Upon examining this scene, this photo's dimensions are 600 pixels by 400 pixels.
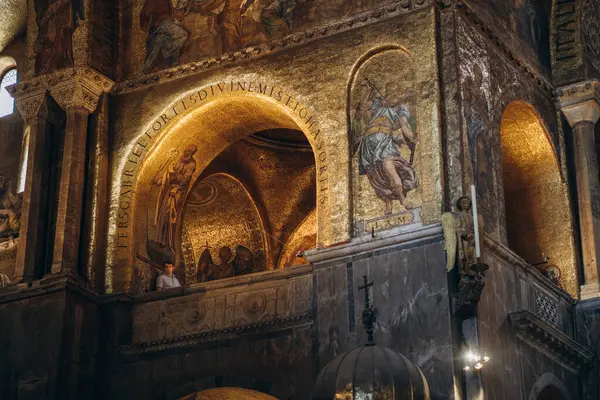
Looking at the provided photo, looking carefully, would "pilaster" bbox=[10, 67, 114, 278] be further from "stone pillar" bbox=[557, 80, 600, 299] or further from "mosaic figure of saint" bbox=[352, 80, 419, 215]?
"stone pillar" bbox=[557, 80, 600, 299]

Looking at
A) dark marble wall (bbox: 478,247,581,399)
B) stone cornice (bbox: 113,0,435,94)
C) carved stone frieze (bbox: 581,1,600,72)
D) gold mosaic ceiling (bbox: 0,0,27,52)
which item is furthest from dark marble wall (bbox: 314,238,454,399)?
gold mosaic ceiling (bbox: 0,0,27,52)

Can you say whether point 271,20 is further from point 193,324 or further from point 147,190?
point 193,324

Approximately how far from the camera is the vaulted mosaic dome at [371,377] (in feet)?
68.9

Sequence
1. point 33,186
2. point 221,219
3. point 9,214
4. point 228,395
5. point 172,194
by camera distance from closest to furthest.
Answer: point 228,395
point 33,186
point 172,194
point 9,214
point 221,219

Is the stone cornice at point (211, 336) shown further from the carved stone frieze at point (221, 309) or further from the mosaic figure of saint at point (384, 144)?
the mosaic figure of saint at point (384, 144)

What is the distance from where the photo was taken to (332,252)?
956 inches

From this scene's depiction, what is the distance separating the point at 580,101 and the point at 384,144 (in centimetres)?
567

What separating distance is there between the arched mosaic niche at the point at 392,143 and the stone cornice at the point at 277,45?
2.28 ft

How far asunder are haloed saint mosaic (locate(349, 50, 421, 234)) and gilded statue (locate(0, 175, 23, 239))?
24.6 feet

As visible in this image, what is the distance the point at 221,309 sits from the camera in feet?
83.6

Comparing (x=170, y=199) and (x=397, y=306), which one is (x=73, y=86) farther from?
(x=397, y=306)

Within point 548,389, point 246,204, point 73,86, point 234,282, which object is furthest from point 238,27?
point 548,389

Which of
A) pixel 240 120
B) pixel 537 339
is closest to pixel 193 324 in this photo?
pixel 240 120

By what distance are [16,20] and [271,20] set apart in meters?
7.18
